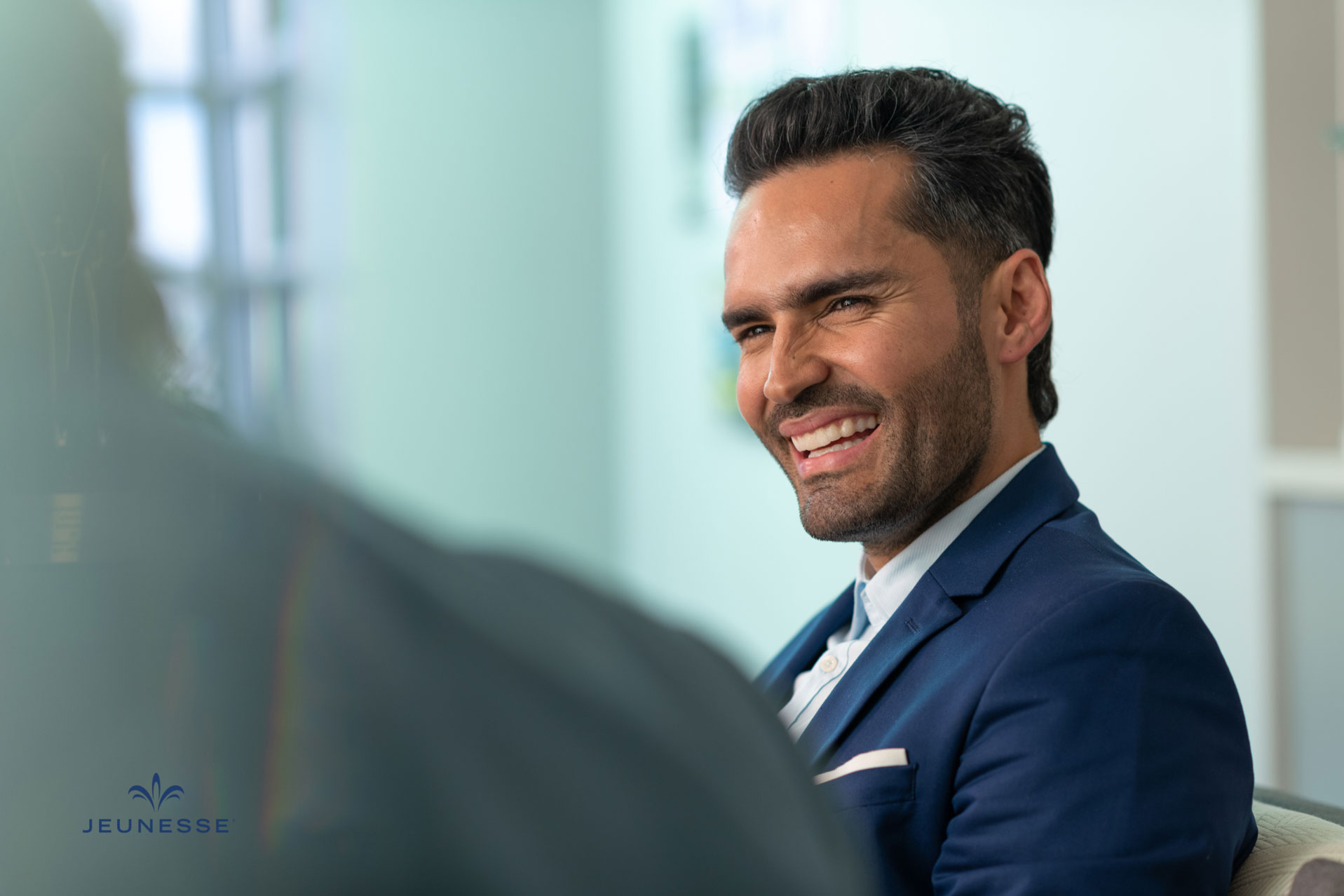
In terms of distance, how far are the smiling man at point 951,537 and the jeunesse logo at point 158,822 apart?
2.23ft

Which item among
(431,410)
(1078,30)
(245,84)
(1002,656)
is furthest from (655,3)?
(245,84)

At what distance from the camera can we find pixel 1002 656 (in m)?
0.85

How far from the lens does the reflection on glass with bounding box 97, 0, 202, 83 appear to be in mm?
165

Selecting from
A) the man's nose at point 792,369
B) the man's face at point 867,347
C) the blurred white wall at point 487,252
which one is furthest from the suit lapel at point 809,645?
the blurred white wall at point 487,252

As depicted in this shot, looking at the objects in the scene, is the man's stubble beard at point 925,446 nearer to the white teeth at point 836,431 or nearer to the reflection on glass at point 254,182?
the white teeth at point 836,431

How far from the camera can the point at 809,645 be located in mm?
1205

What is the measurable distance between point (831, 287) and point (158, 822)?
965 millimetres

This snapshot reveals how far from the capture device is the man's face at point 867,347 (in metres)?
1.07

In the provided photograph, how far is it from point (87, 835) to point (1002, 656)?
75 centimetres

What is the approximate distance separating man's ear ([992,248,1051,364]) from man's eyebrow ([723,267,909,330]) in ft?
0.36

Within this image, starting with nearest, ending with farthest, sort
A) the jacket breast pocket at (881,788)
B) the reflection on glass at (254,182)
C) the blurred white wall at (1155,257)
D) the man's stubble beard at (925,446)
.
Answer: the reflection on glass at (254,182)
the jacket breast pocket at (881,788)
the man's stubble beard at (925,446)
the blurred white wall at (1155,257)

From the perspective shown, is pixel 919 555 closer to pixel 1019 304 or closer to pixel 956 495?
pixel 956 495

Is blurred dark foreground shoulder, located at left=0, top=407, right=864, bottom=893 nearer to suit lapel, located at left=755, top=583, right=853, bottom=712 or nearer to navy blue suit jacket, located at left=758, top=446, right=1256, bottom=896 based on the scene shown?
navy blue suit jacket, located at left=758, top=446, right=1256, bottom=896

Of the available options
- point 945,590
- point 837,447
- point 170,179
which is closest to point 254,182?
point 170,179
